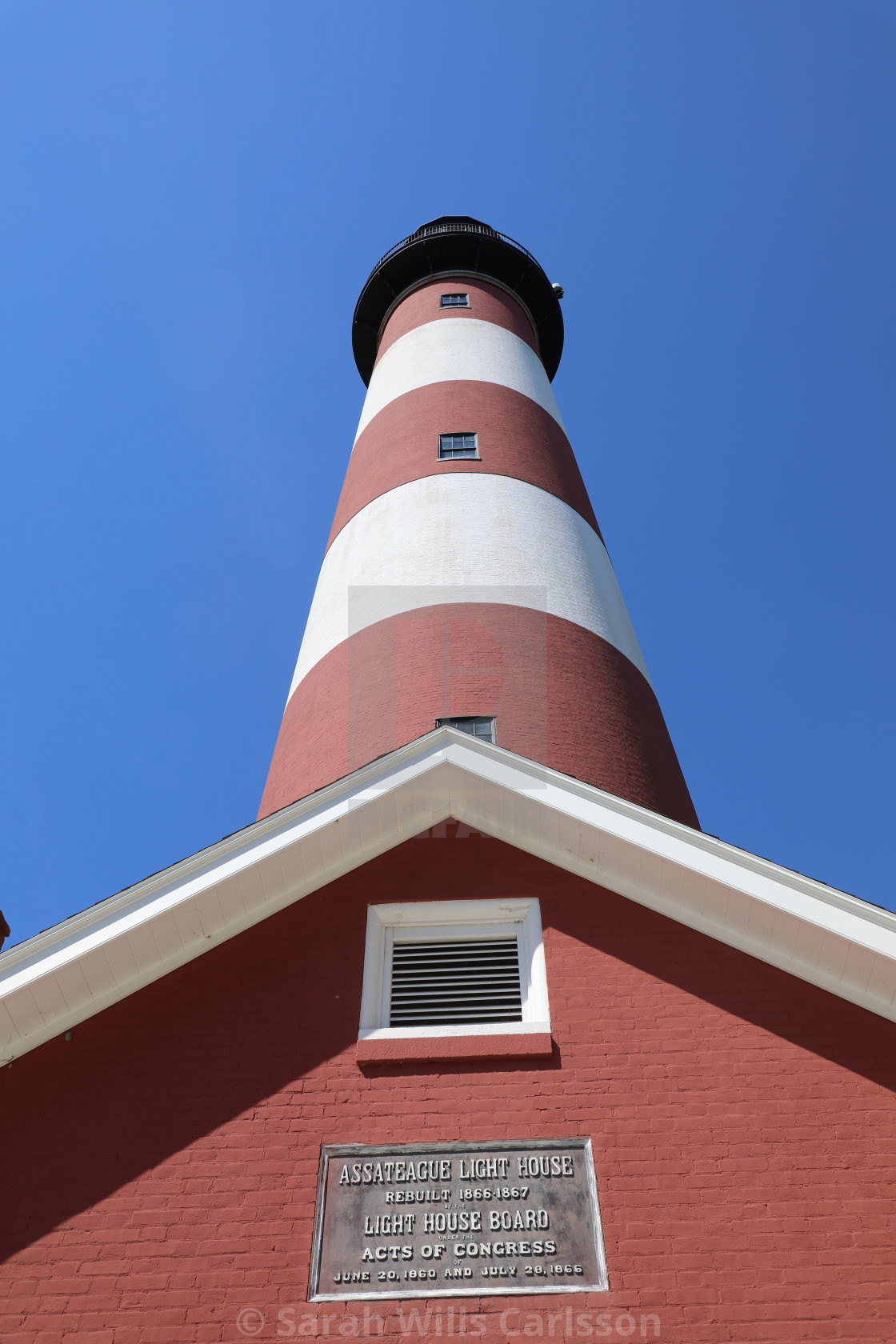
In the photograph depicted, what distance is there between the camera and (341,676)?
410 inches

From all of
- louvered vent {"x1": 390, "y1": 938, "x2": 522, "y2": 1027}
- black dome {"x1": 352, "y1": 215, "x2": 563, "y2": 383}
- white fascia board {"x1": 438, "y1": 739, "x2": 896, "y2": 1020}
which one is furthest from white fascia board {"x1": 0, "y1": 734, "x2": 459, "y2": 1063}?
black dome {"x1": 352, "y1": 215, "x2": 563, "y2": 383}

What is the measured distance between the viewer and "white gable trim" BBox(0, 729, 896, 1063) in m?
5.59

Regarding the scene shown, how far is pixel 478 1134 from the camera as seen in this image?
5.12m

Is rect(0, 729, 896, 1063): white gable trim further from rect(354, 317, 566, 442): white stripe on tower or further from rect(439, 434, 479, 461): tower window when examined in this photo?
rect(354, 317, 566, 442): white stripe on tower

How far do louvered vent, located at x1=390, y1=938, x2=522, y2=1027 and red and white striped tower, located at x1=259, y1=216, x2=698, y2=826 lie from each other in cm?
281

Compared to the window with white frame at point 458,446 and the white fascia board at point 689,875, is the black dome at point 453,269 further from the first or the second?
the white fascia board at point 689,875

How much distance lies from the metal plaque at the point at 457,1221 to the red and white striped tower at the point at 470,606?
423cm

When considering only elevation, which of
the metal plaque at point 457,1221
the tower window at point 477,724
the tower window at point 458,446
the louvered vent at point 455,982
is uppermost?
the tower window at point 458,446

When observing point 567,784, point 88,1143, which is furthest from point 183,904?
point 567,784

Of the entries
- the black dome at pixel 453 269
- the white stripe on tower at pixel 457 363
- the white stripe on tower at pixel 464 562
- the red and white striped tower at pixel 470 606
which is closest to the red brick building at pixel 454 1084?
the red and white striped tower at pixel 470 606

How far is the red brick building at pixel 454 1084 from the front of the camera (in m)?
4.59

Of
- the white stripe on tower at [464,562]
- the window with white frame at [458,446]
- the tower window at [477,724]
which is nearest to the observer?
the tower window at [477,724]

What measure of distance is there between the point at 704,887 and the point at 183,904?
3.14 meters

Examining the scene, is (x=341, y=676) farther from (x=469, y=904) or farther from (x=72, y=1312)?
(x=72, y=1312)
